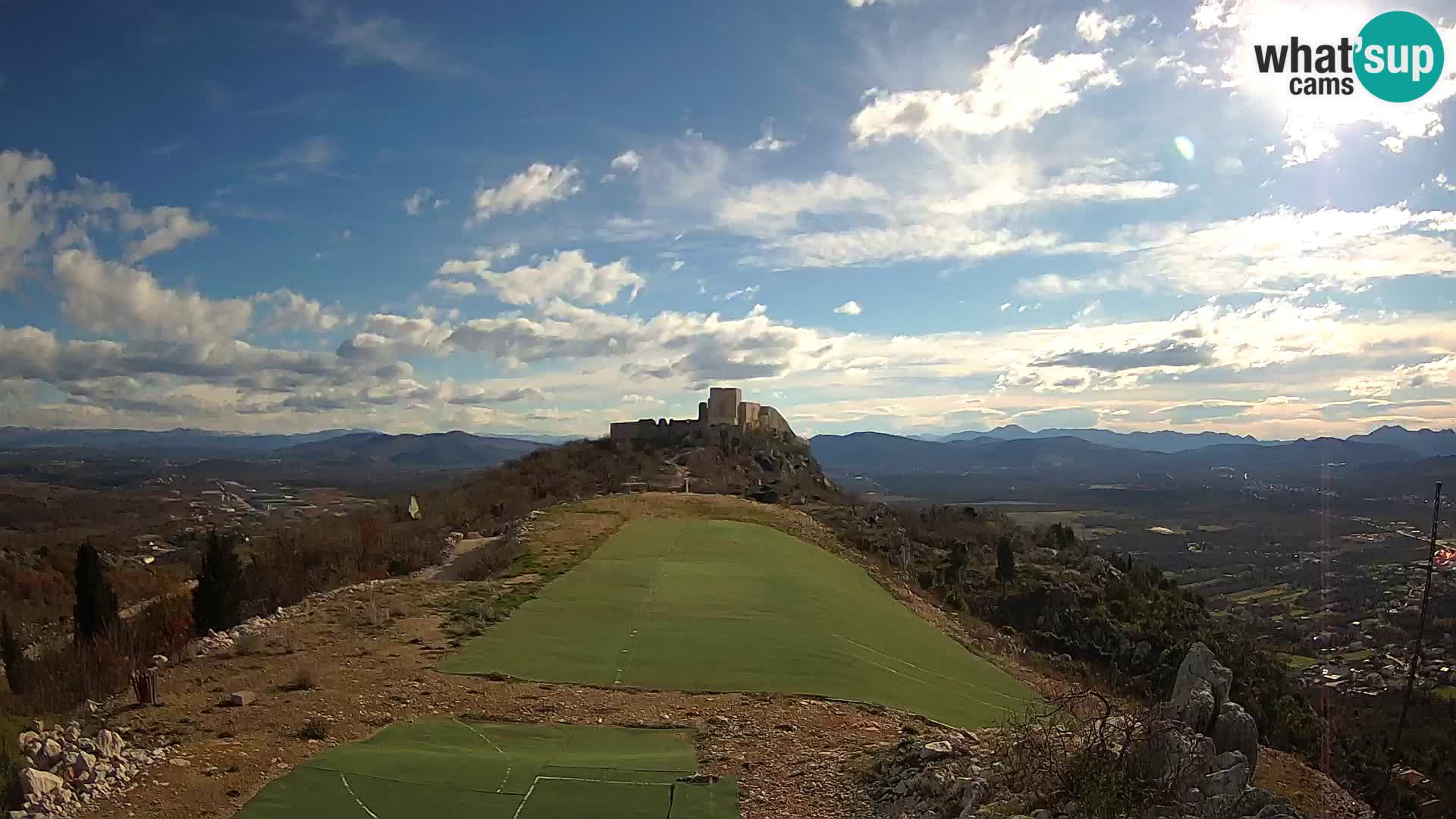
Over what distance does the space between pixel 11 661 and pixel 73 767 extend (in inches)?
520

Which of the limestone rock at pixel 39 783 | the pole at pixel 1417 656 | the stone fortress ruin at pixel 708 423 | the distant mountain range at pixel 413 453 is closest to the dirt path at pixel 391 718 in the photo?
the limestone rock at pixel 39 783

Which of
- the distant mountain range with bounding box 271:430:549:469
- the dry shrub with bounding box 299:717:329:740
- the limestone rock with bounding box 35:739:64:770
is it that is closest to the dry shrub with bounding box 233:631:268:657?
the dry shrub with bounding box 299:717:329:740

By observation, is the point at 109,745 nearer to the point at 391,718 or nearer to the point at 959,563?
the point at 391,718

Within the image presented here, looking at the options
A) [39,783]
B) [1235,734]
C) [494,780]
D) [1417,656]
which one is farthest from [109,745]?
[1417,656]

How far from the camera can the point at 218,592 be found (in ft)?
55.8

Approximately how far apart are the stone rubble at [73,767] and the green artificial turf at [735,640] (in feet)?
15.1

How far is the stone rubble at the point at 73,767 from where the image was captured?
6984 millimetres

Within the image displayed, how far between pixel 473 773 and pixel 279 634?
7212 millimetres

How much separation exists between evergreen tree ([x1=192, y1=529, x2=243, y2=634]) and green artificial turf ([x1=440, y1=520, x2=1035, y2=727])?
602cm

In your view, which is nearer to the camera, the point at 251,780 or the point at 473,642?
the point at 251,780

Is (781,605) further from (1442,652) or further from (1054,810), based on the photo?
(1442,652)

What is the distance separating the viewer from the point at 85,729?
8.78m

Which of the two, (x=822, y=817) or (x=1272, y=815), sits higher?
(x=1272, y=815)

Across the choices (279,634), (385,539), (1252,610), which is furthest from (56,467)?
(1252,610)
